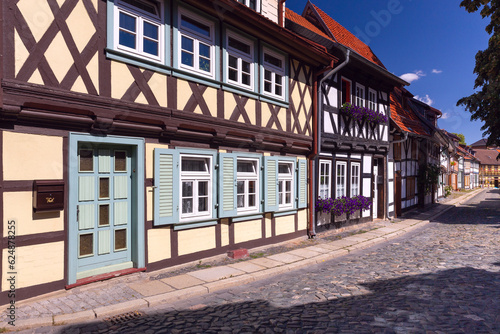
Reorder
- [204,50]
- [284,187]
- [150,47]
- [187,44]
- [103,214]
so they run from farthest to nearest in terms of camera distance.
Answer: [284,187] → [204,50] → [187,44] → [150,47] → [103,214]

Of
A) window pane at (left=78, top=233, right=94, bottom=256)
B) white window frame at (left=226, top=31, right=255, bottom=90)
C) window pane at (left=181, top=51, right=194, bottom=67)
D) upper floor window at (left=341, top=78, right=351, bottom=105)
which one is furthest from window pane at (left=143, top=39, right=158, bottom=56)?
upper floor window at (left=341, top=78, right=351, bottom=105)

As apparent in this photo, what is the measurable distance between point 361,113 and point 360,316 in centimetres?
925

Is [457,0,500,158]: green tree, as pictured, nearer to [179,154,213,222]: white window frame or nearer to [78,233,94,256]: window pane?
[179,154,213,222]: white window frame

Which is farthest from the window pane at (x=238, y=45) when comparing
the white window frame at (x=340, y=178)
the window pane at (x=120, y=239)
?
the white window frame at (x=340, y=178)

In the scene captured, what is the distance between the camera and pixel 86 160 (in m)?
5.80

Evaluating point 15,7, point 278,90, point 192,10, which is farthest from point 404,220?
point 15,7

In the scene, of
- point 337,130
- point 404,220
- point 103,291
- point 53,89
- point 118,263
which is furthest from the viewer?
point 404,220

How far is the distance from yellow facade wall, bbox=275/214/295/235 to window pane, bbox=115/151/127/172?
475 centimetres

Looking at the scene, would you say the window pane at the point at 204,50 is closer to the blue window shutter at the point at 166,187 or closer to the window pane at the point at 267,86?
the window pane at the point at 267,86

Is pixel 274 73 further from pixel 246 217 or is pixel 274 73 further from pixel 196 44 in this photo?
pixel 246 217

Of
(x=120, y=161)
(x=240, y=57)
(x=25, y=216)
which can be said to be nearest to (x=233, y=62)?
(x=240, y=57)

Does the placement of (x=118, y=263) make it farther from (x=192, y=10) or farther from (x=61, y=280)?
(x=192, y=10)

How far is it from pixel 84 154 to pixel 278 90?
5748mm

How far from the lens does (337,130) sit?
11.9 metres
